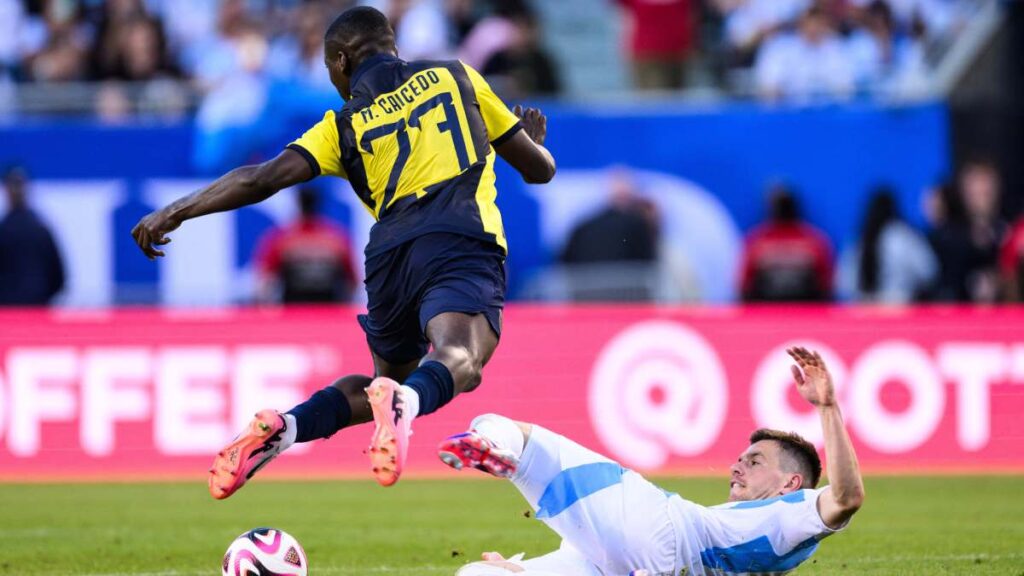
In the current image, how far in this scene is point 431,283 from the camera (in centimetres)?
721

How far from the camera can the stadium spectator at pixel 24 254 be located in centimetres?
1546

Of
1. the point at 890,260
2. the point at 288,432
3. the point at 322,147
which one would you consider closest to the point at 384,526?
the point at 288,432

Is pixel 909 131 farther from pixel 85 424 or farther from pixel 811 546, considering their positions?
pixel 811 546

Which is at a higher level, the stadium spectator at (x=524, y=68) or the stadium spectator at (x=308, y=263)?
the stadium spectator at (x=524, y=68)

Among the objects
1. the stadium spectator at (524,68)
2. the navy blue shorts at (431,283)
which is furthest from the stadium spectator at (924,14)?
the navy blue shorts at (431,283)

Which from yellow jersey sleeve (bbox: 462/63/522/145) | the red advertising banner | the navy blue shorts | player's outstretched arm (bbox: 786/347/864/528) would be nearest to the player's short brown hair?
player's outstretched arm (bbox: 786/347/864/528)

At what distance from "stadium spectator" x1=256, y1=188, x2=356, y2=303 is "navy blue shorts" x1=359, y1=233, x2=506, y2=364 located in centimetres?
796

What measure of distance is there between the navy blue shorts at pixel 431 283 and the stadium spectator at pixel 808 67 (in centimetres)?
998

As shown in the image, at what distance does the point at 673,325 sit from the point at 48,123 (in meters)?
6.71

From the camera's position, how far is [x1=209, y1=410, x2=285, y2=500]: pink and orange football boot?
6.73m

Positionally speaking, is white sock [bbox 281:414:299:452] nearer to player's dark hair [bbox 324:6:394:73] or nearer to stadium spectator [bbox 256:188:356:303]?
player's dark hair [bbox 324:6:394:73]

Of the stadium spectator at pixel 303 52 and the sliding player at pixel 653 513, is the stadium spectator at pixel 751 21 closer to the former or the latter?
the stadium spectator at pixel 303 52

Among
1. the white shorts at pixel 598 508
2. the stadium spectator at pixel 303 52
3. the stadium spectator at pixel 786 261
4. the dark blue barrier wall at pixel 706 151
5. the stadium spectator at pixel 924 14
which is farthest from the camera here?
the stadium spectator at pixel 924 14

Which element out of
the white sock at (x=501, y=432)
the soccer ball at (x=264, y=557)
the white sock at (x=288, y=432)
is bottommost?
the soccer ball at (x=264, y=557)
